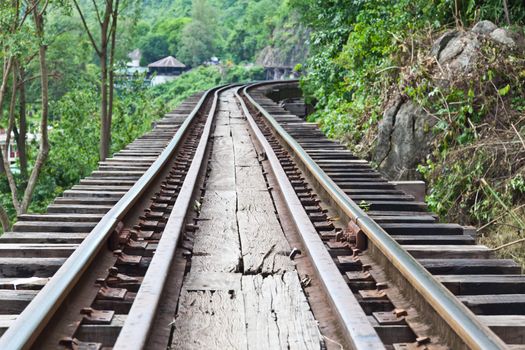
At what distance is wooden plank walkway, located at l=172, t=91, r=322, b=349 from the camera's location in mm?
2752

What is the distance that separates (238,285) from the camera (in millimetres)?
3402

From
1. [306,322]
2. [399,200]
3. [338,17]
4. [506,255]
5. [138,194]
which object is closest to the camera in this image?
[306,322]

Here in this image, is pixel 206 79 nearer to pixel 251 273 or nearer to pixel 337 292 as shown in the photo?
pixel 251 273

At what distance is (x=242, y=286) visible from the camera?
339cm

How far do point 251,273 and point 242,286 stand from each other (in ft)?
0.78

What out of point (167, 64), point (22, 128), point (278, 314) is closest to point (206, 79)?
point (167, 64)

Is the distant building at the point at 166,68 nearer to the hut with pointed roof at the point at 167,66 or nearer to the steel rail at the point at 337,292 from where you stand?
the hut with pointed roof at the point at 167,66

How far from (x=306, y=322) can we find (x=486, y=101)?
5548 millimetres

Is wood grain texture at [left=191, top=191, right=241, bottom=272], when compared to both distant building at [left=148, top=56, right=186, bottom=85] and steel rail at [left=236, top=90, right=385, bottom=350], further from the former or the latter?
distant building at [left=148, top=56, right=186, bottom=85]

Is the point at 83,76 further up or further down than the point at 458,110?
further up

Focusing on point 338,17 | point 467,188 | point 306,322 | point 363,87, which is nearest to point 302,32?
point 338,17

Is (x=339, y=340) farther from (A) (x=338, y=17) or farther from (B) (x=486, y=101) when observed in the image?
(A) (x=338, y=17)

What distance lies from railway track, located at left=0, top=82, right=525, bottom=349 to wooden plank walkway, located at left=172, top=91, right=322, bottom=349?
0.03 ft

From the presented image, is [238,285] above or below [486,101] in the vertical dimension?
below
